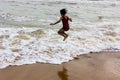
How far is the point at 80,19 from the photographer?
14.7m

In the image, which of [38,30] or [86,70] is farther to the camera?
[38,30]

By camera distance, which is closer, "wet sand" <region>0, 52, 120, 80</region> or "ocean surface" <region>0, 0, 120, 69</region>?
"wet sand" <region>0, 52, 120, 80</region>

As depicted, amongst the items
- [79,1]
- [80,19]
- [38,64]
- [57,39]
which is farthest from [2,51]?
[79,1]

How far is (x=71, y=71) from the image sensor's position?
6980 mm

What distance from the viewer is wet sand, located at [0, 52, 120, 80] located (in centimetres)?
661

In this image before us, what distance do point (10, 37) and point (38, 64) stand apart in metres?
3.11

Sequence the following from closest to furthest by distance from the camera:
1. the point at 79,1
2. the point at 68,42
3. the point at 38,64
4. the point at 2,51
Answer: the point at 38,64
the point at 2,51
the point at 68,42
the point at 79,1

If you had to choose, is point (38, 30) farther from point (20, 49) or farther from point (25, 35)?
point (20, 49)

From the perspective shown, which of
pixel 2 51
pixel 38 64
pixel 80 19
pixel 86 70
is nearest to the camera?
pixel 86 70

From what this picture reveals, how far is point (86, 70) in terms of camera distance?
7070 millimetres

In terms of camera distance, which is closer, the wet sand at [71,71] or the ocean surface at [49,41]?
the wet sand at [71,71]

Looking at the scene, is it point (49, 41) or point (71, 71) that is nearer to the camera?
point (71, 71)

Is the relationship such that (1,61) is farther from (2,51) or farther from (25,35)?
(25,35)

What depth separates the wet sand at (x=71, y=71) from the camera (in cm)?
661
